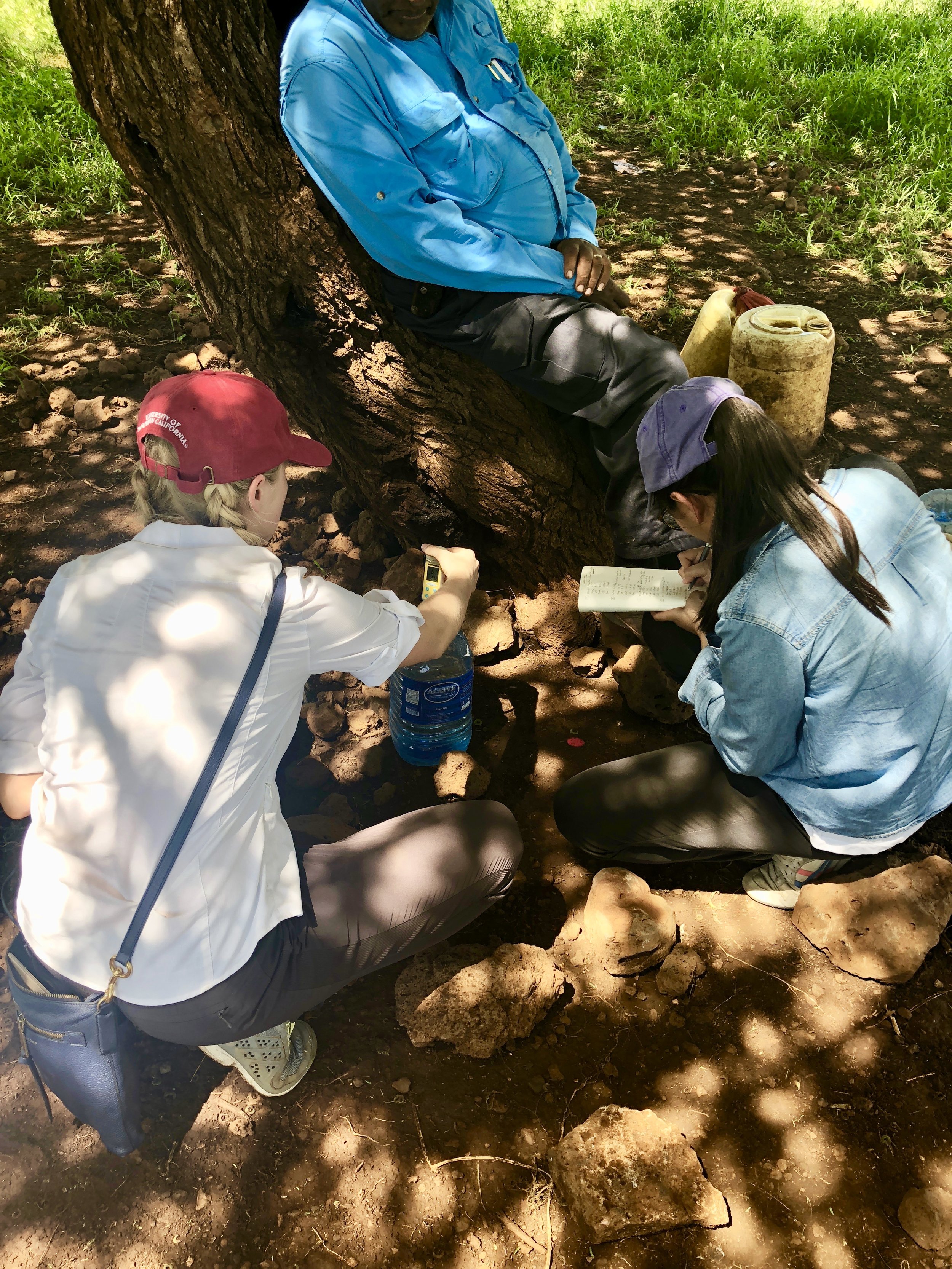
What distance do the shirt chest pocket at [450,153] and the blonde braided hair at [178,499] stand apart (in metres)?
1.13

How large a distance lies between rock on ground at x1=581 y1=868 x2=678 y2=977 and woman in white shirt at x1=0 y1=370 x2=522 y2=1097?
47 centimetres

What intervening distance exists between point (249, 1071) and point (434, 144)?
2.49 m

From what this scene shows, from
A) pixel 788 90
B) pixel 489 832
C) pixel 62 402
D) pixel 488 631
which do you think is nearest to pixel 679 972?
pixel 489 832

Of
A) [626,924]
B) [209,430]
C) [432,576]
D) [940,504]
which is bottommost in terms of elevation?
[626,924]

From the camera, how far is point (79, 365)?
4.21 meters

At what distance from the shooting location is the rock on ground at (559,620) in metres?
3.24

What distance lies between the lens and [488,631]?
3.17m

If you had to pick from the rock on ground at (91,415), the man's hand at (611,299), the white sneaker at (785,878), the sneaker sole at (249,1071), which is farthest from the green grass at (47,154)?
the white sneaker at (785,878)

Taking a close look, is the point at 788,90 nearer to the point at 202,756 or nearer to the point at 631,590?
the point at 631,590

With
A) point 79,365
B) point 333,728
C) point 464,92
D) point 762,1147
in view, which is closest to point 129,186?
point 79,365

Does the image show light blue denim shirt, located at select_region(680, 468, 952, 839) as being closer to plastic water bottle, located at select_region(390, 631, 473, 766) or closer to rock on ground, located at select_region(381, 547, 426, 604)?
plastic water bottle, located at select_region(390, 631, 473, 766)

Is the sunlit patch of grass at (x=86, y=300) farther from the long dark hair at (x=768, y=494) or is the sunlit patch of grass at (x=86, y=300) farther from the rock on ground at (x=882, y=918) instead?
the rock on ground at (x=882, y=918)

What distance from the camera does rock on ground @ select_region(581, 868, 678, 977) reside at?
7.63ft

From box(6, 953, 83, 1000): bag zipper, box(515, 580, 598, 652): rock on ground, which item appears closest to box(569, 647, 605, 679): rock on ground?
box(515, 580, 598, 652): rock on ground
